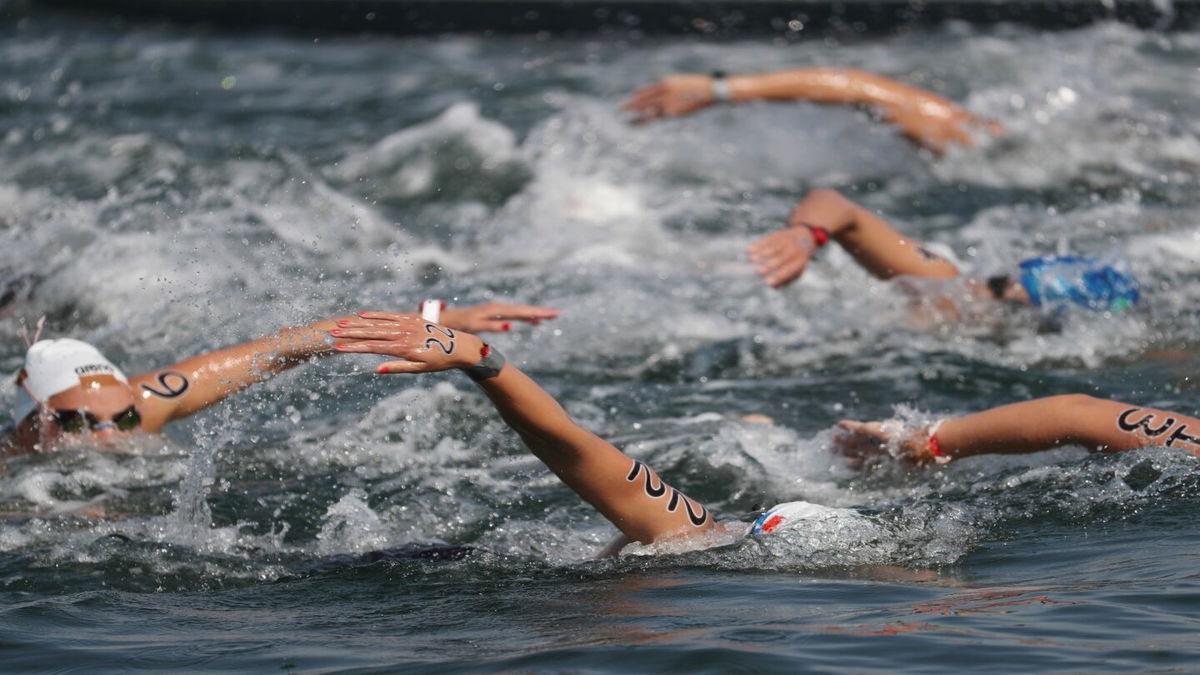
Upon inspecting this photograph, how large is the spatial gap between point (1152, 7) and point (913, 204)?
6.29 metres

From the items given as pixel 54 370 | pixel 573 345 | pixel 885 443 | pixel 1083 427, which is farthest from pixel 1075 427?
pixel 54 370

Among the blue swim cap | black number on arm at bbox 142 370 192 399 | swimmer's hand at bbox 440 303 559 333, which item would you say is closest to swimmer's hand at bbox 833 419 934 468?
swimmer's hand at bbox 440 303 559 333

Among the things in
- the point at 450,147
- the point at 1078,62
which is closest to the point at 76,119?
the point at 450,147

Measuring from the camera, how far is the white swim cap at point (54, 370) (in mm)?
6230

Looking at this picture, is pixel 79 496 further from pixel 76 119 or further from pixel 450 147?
pixel 76 119

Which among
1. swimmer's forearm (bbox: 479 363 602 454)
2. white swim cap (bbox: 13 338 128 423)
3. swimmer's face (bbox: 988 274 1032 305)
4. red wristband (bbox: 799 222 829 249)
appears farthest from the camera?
swimmer's face (bbox: 988 274 1032 305)

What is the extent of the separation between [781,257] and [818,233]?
0.37 m

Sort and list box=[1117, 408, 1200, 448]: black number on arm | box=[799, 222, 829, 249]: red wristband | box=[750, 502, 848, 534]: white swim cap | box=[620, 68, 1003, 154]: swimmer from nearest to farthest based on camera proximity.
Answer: box=[750, 502, 848, 534]: white swim cap → box=[1117, 408, 1200, 448]: black number on arm → box=[799, 222, 829, 249]: red wristband → box=[620, 68, 1003, 154]: swimmer

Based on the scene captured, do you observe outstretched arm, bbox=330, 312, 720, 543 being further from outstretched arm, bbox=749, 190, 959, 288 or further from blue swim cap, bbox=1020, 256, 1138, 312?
blue swim cap, bbox=1020, 256, 1138, 312

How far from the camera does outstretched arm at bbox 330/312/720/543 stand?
4.33 m

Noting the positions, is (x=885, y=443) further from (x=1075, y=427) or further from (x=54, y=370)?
(x=54, y=370)

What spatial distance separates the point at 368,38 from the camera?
16.0m

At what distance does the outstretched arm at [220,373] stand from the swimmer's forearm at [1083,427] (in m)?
1.74

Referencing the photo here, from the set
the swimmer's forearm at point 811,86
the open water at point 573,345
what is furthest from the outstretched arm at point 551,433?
the swimmer's forearm at point 811,86
